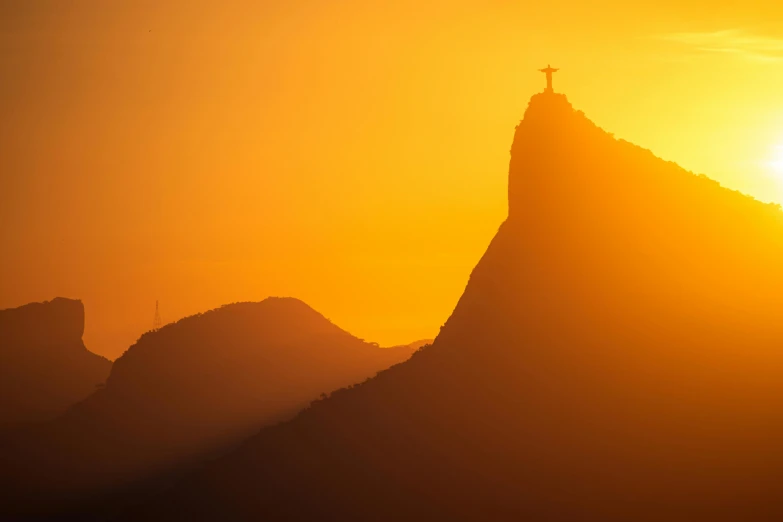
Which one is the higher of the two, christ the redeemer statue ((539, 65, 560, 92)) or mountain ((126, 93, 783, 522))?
christ the redeemer statue ((539, 65, 560, 92))

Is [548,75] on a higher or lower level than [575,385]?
higher

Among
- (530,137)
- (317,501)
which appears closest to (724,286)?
(530,137)

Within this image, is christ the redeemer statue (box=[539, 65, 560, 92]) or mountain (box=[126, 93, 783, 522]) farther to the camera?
christ the redeemer statue (box=[539, 65, 560, 92])

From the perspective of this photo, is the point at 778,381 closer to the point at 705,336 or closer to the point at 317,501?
the point at 705,336

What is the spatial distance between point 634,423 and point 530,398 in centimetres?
1139

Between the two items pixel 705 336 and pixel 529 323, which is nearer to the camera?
pixel 705 336

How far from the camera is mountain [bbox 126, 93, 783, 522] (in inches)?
3556

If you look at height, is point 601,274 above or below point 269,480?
above

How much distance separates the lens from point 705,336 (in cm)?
9762

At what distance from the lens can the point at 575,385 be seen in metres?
101

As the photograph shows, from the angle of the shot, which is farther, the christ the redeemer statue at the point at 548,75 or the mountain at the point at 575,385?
the christ the redeemer statue at the point at 548,75

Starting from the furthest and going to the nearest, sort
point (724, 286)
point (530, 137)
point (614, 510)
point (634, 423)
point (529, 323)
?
point (530, 137) → point (529, 323) → point (724, 286) → point (634, 423) → point (614, 510)

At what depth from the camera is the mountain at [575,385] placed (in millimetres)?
90312

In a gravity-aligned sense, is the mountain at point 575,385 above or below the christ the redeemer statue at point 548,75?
below
